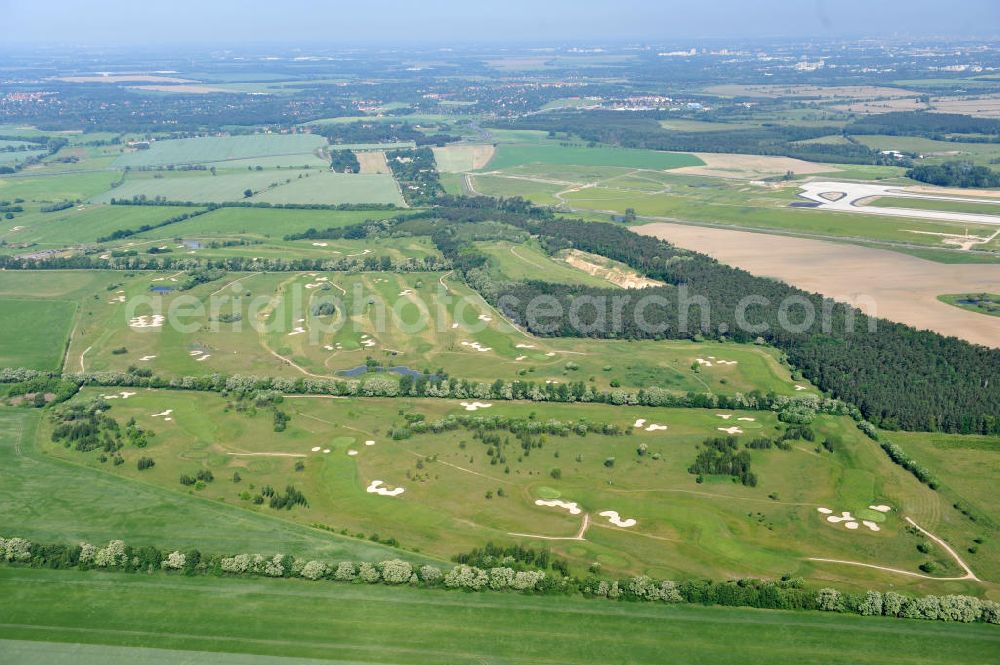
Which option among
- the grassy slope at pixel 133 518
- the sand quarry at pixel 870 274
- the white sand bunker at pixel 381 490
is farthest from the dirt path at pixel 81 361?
the sand quarry at pixel 870 274

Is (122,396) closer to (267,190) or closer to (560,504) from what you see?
(560,504)

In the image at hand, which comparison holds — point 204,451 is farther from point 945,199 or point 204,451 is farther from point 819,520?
point 945,199

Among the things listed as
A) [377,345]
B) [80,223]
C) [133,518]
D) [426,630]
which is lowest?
[426,630]

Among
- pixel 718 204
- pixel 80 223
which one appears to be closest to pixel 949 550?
pixel 718 204

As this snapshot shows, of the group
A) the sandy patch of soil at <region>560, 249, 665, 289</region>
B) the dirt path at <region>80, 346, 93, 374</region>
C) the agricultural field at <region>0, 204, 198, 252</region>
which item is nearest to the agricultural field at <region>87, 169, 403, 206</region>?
the agricultural field at <region>0, 204, 198, 252</region>

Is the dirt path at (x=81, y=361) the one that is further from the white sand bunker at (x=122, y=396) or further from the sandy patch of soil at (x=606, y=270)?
the sandy patch of soil at (x=606, y=270)

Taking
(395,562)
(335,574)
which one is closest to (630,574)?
(395,562)

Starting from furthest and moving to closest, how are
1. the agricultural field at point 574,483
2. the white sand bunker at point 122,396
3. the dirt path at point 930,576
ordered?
the white sand bunker at point 122,396
the agricultural field at point 574,483
the dirt path at point 930,576
